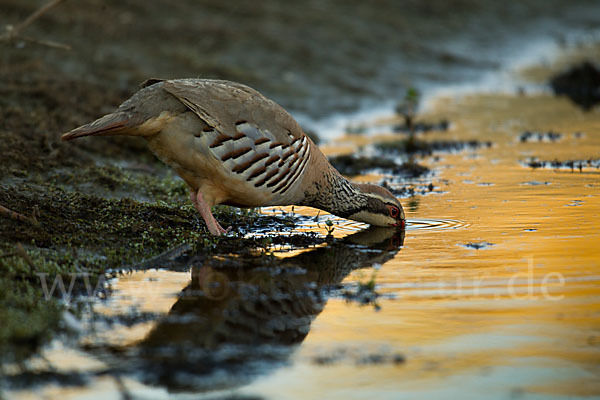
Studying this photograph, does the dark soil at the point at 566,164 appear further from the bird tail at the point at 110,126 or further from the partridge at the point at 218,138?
the bird tail at the point at 110,126

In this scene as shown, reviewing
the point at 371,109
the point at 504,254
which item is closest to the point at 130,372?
the point at 504,254

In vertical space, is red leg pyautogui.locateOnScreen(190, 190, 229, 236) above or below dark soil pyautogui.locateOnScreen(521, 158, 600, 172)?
below

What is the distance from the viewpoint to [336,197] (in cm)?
871

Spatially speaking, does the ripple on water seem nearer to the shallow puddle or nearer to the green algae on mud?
the shallow puddle

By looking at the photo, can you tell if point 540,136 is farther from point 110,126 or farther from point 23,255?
point 23,255

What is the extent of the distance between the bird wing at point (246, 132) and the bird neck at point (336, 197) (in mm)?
589

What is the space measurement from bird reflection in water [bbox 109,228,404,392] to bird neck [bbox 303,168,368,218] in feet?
3.65

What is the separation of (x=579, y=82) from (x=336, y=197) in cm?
1301

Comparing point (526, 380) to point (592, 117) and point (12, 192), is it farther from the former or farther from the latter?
point (592, 117)

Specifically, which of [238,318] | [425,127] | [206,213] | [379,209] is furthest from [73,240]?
[425,127]

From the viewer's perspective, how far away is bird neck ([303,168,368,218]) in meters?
8.61

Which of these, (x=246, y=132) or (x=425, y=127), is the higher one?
(x=425, y=127)

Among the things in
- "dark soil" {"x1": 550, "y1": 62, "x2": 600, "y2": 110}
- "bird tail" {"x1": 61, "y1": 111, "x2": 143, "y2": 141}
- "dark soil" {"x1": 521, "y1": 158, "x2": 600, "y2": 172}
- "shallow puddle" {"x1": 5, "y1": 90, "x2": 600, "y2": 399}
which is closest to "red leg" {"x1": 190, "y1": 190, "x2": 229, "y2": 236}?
"shallow puddle" {"x1": 5, "y1": 90, "x2": 600, "y2": 399}

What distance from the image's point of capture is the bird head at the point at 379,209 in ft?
28.2
